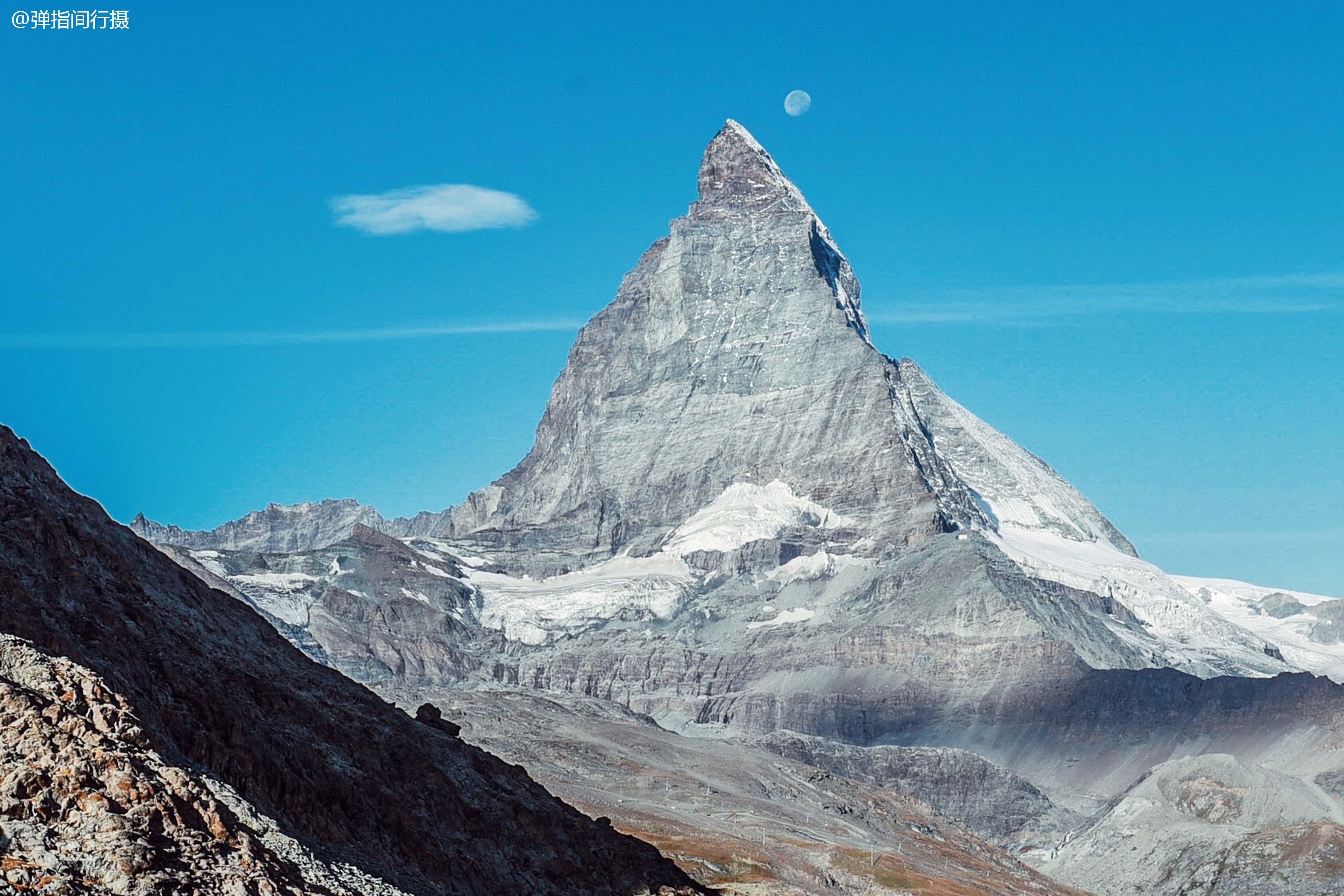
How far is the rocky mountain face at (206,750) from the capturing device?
56.2m

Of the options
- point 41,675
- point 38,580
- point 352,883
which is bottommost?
point 352,883

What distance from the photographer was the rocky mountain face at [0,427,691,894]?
184 ft

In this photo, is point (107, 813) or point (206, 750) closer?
point (107, 813)

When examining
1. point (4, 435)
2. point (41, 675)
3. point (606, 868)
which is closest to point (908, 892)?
point (606, 868)

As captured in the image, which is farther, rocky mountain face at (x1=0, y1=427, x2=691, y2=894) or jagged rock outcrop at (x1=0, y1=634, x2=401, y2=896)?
rocky mountain face at (x1=0, y1=427, x2=691, y2=894)

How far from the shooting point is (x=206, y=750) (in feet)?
240

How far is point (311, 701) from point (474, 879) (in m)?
11.8

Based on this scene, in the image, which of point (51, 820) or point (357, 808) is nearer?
point (51, 820)

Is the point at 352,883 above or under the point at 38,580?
under

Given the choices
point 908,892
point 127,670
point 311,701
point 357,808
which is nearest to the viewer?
point 127,670

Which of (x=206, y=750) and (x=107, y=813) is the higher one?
(x=206, y=750)

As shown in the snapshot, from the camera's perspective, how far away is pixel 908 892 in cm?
16862

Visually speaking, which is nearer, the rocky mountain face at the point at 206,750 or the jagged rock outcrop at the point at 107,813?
the jagged rock outcrop at the point at 107,813

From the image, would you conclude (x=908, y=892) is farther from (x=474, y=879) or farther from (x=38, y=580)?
(x=38, y=580)
